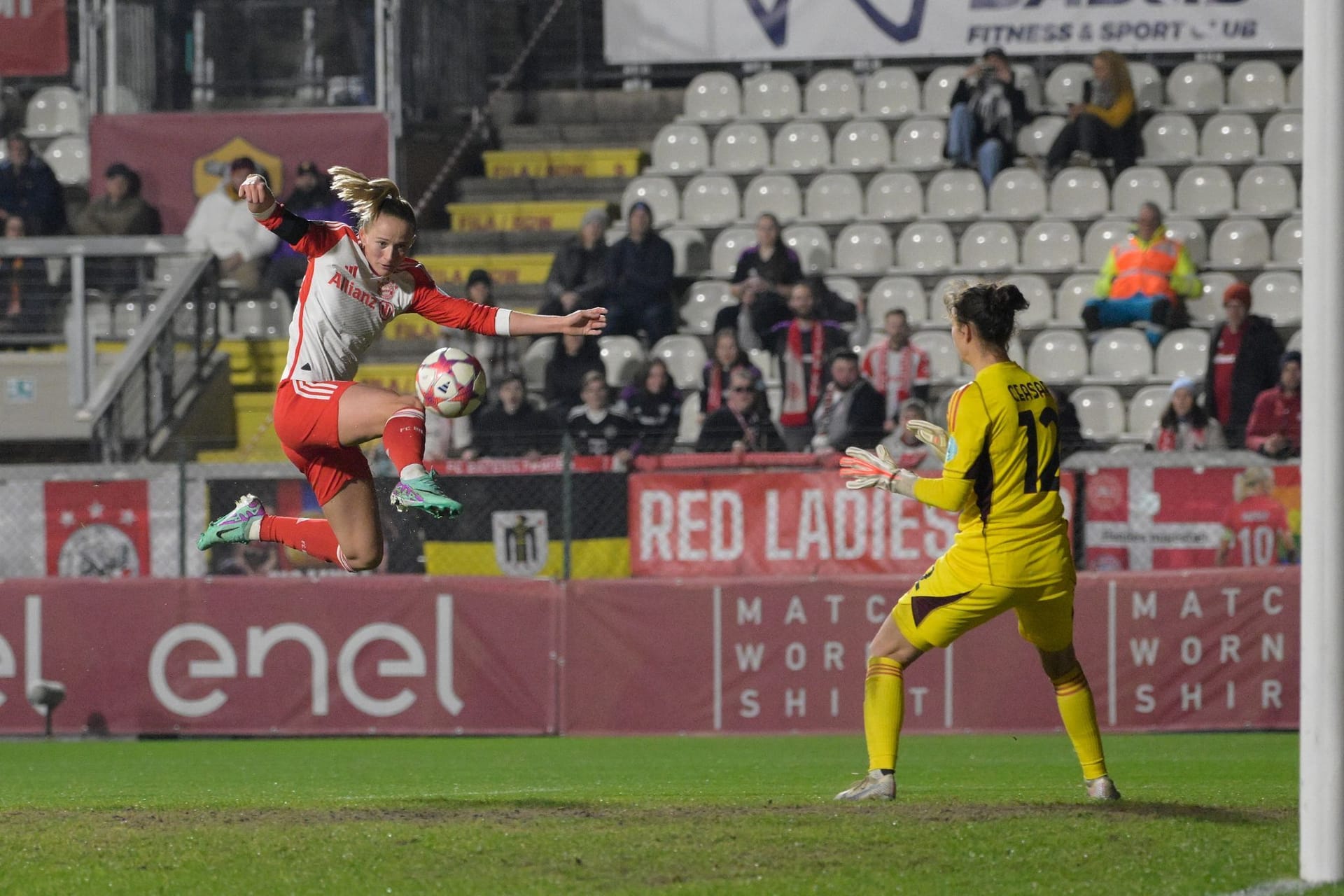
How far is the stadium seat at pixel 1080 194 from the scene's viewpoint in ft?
64.1

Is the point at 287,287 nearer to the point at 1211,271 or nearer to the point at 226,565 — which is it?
the point at 226,565

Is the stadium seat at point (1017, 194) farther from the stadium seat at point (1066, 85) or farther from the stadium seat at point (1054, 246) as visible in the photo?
the stadium seat at point (1066, 85)

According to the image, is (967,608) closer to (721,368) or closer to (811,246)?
(721,368)

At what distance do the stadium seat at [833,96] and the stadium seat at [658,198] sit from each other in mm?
1918

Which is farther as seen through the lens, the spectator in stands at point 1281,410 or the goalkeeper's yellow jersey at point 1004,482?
the spectator in stands at point 1281,410

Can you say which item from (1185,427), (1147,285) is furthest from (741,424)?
(1147,285)

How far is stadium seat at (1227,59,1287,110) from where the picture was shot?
802 inches

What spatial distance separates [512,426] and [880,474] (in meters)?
8.60

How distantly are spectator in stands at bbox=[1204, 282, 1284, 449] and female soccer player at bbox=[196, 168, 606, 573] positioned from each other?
922 cm

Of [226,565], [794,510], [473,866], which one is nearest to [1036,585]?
[473,866]

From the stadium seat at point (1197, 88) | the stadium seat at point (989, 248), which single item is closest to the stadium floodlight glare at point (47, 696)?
the stadium seat at point (989, 248)

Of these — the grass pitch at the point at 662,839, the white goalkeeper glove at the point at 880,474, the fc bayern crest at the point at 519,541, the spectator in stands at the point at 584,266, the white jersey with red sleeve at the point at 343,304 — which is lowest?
the grass pitch at the point at 662,839

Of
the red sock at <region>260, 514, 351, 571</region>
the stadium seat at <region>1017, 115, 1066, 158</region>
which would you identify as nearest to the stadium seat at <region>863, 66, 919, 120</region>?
the stadium seat at <region>1017, 115, 1066, 158</region>

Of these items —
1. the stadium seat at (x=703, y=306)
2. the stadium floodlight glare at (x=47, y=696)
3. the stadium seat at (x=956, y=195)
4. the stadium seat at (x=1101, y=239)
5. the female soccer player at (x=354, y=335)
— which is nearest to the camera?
the female soccer player at (x=354, y=335)
